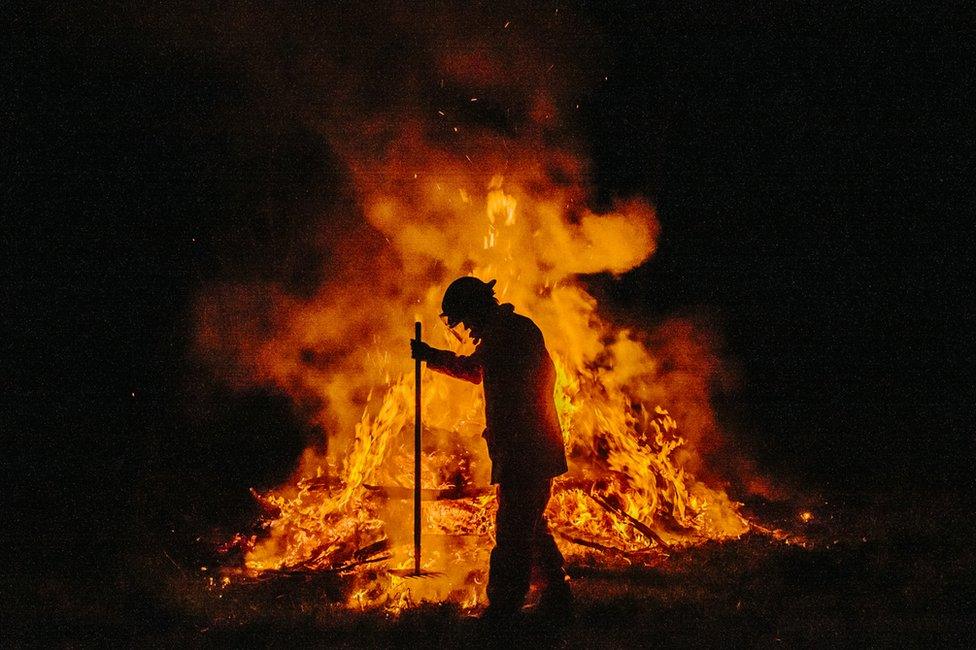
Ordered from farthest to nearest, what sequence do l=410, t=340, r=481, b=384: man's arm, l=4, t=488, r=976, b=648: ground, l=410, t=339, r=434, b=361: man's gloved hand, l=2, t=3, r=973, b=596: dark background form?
l=2, t=3, r=973, b=596: dark background → l=410, t=339, r=434, b=361: man's gloved hand → l=410, t=340, r=481, b=384: man's arm → l=4, t=488, r=976, b=648: ground

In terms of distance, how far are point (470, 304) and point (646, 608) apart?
2277 millimetres

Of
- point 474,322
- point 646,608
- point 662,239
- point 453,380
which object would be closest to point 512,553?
point 646,608

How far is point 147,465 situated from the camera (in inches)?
351

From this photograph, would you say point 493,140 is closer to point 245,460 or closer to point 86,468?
point 245,460

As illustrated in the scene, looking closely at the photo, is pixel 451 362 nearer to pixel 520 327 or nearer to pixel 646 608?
pixel 520 327

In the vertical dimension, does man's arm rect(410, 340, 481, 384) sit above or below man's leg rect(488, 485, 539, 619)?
above

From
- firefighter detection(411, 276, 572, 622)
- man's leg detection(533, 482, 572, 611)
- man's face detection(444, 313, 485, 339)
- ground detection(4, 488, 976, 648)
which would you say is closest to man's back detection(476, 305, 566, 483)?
firefighter detection(411, 276, 572, 622)

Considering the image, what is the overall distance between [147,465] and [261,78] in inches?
178

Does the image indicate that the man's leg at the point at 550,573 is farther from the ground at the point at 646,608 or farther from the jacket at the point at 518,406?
the jacket at the point at 518,406

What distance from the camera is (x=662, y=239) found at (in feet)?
34.0

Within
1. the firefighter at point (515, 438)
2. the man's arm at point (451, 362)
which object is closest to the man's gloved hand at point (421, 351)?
the man's arm at point (451, 362)

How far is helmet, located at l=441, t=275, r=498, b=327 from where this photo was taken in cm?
509

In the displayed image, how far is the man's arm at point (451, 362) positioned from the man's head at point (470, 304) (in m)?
0.22

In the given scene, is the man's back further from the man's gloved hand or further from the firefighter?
the man's gloved hand
